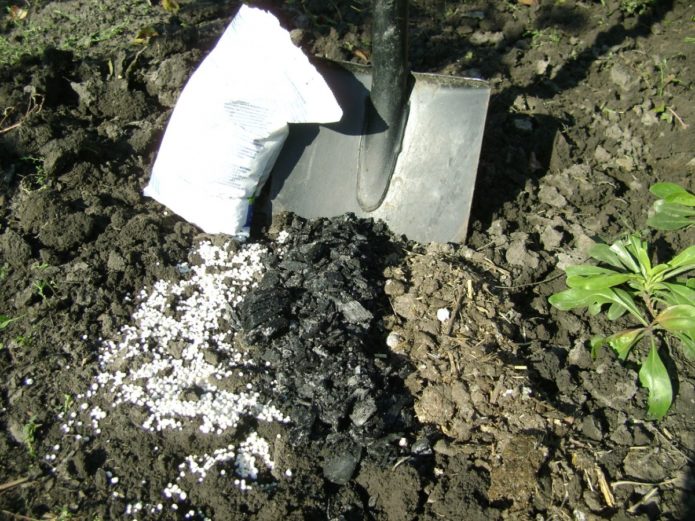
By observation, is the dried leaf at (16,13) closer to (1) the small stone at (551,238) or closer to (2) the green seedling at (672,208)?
(1) the small stone at (551,238)

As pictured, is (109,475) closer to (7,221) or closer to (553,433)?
(7,221)

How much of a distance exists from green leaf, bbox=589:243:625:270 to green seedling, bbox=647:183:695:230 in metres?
0.27

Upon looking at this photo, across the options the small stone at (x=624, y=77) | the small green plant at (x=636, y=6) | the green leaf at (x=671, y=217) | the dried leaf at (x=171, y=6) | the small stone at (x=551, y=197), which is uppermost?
the small green plant at (x=636, y=6)

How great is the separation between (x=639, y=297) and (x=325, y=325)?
1.32 m

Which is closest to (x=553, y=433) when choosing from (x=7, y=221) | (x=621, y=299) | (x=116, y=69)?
(x=621, y=299)

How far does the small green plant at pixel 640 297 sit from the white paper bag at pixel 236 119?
122 cm

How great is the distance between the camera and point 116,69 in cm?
320

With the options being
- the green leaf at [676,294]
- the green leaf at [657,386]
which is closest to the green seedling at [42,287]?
the green leaf at [657,386]

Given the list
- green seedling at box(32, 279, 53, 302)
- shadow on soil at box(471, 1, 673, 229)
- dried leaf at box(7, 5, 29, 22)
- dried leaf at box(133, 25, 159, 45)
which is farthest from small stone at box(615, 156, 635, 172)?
dried leaf at box(7, 5, 29, 22)

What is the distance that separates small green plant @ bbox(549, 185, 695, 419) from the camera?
242cm

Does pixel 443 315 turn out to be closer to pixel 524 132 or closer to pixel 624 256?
pixel 624 256

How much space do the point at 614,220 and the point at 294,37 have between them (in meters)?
1.93

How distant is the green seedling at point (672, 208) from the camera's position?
2713 mm

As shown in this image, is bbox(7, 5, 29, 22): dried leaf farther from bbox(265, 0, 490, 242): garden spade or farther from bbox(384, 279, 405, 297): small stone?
bbox(384, 279, 405, 297): small stone
